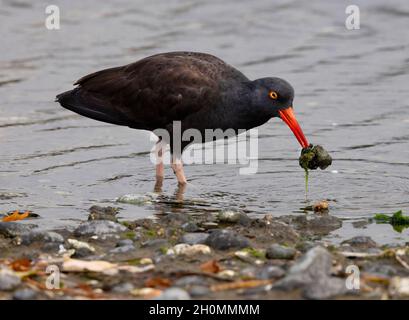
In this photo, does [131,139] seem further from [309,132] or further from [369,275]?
[369,275]

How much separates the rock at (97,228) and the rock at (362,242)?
5.41 feet

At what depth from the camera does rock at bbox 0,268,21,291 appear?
17.9 ft

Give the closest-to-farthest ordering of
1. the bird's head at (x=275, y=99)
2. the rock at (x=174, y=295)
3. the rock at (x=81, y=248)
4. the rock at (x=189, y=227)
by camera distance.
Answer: the rock at (x=174, y=295) → the rock at (x=81, y=248) → the rock at (x=189, y=227) → the bird's head at (x=275, y=99)

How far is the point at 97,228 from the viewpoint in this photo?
6906 millimetres

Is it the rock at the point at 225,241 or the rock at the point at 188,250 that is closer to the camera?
the rock at the point at 188,250

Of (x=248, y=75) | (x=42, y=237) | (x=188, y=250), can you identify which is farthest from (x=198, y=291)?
(x=248, y=75)

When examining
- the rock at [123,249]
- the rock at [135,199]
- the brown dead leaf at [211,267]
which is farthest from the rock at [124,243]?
the rock at [135,199]

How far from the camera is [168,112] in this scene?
897cm

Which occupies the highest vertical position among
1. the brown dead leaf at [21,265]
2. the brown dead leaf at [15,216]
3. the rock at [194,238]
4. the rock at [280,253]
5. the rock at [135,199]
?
the rock at [135,199]

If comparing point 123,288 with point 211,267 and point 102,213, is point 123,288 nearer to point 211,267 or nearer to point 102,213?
point 211,267

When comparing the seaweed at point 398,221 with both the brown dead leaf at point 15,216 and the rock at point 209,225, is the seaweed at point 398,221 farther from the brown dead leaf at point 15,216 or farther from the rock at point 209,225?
the brown dead leaf at point 15,216

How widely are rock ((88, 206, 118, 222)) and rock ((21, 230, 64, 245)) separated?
0.81 meters

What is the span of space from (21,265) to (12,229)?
0.92m

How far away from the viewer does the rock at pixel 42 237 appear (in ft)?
21.7
